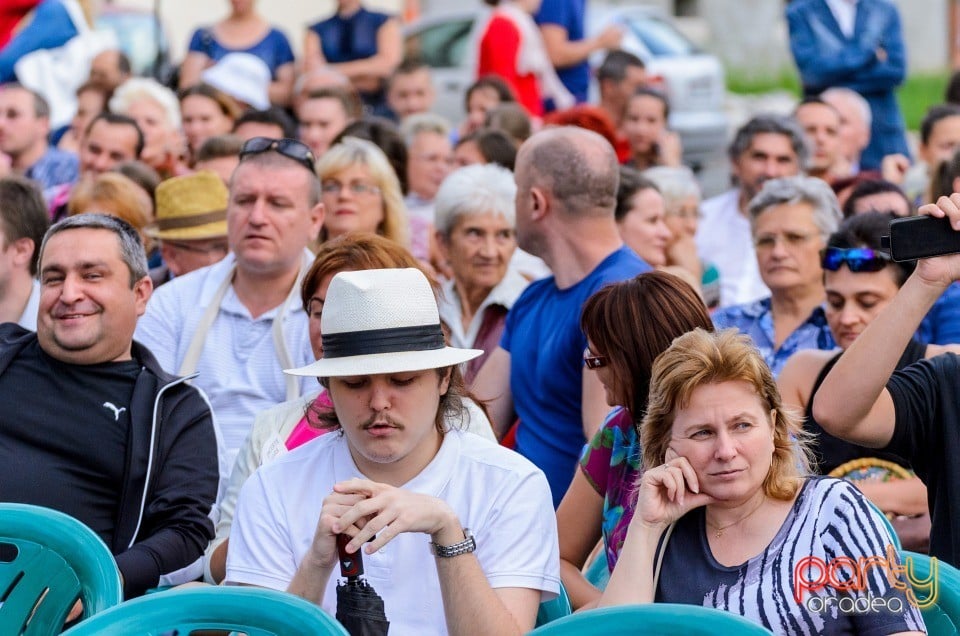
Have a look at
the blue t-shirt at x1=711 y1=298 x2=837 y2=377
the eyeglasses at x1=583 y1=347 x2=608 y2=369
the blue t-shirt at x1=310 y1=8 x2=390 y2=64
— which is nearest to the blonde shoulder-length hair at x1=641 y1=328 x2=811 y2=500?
the eyeglasses at x1=583 y1=347 x2=608 y2=369

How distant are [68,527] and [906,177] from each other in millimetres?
6813

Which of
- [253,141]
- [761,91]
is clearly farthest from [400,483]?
[761,91]

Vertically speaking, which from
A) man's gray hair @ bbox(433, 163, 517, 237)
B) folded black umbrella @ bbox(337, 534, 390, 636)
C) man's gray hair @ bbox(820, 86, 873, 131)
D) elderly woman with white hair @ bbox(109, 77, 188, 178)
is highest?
elderly woman with white hair @ bbox(109, 77, 188, 178)

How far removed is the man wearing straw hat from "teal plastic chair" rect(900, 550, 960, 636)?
12.9ft

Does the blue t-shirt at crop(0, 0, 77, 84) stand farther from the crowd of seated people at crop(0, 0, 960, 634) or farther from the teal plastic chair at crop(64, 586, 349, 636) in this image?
the teal plastic chair at crop(64, 586, 349, 636)

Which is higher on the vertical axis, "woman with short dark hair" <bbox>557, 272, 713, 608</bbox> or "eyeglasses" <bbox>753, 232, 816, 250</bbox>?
"eyeglasses" <bbox>753, 232, 816, 250</bbox>

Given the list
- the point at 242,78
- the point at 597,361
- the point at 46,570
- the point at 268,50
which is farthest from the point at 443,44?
the point at 46,570

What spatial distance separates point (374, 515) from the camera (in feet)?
9.71

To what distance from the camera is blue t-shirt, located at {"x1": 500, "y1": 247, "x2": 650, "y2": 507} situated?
15.9ft

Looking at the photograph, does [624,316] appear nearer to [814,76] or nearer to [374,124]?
[374,124]

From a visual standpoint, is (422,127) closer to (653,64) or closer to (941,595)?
(941,595)

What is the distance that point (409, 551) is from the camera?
10.8 feet

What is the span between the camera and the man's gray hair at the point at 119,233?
465 cm

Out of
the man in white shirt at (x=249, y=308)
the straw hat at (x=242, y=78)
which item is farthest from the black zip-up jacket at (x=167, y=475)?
the straw hat at (x=242, y=78)
